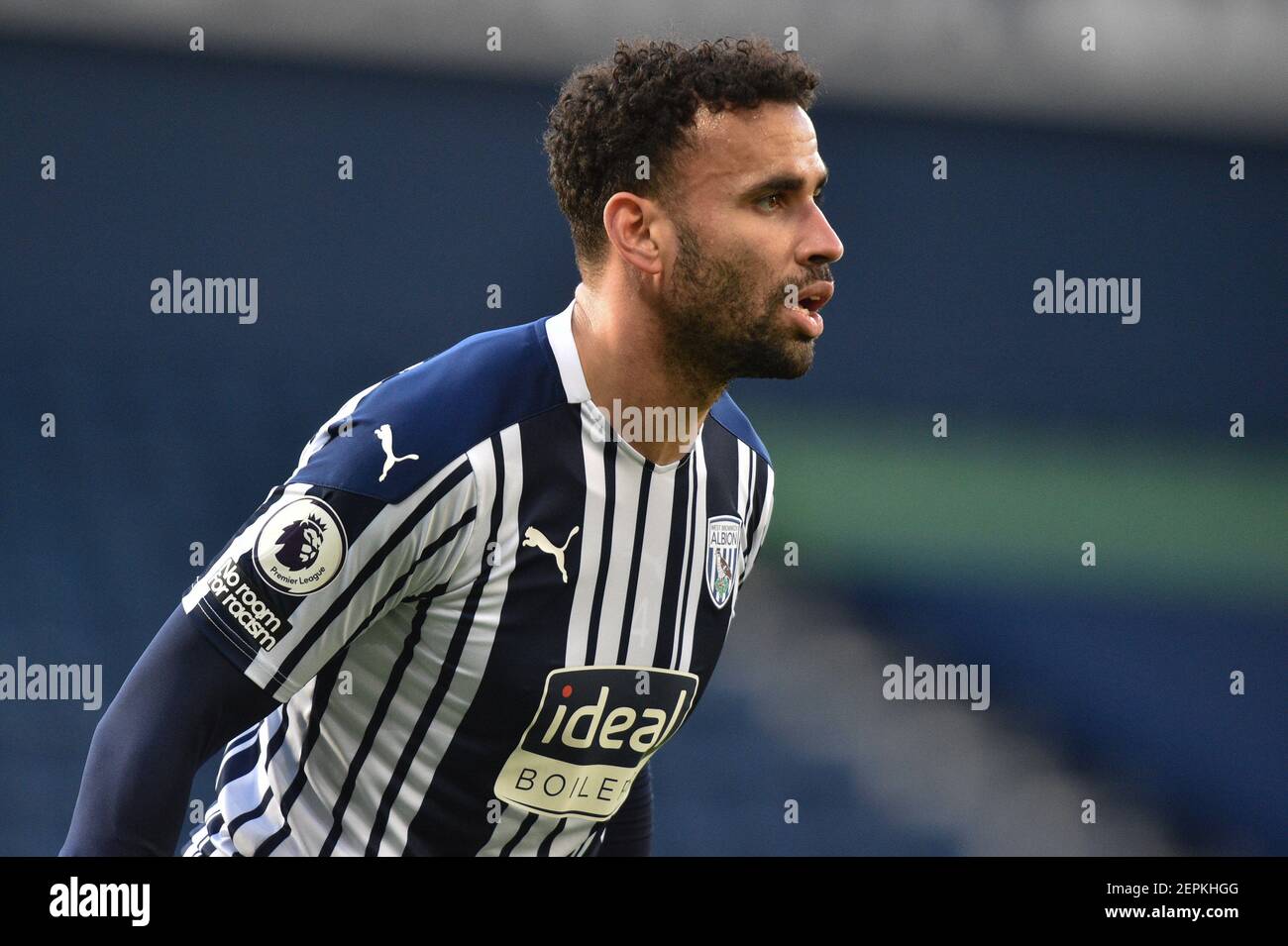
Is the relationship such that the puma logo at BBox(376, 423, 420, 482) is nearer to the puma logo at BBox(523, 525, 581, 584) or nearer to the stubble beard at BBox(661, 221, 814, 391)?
the puma logo at BBox(523, 525, 581, 584)

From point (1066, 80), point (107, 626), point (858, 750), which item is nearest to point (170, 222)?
point (107, 626)

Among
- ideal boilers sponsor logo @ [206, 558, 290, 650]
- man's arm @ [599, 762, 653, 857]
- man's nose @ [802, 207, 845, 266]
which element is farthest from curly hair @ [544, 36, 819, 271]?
man's arm @ [599, 762, 653, 857]

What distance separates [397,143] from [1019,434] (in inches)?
102

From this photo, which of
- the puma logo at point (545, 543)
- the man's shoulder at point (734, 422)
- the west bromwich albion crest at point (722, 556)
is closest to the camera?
the puma logo at point (545, 543)

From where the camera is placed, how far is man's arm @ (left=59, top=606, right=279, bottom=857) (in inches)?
70.4

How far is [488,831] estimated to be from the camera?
212cm

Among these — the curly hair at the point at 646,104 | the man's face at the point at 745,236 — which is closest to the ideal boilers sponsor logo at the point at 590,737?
the man's face at the point at 745,236

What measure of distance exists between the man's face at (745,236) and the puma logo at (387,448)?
470 millimetres

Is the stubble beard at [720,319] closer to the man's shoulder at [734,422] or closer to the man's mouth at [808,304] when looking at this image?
the man's mouth at [808,304]

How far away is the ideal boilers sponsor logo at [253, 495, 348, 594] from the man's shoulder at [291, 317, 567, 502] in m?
0.06

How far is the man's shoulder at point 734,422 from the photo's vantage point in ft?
7.95

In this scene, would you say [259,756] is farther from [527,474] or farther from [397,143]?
[397,143]

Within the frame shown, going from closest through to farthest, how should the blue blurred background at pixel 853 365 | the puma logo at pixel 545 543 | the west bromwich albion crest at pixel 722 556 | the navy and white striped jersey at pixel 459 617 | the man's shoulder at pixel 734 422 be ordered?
the navy and white striped jersey at pixel 459 617 → the puma logo at pixel 545 543 → the west bromwich albion crest at pixel 722 556 → the man's shoulder at pixel 734 422 → the blue blurred background at pixel 853 365

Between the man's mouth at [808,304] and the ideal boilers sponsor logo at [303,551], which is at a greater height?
the man's mouth at [808,304]
